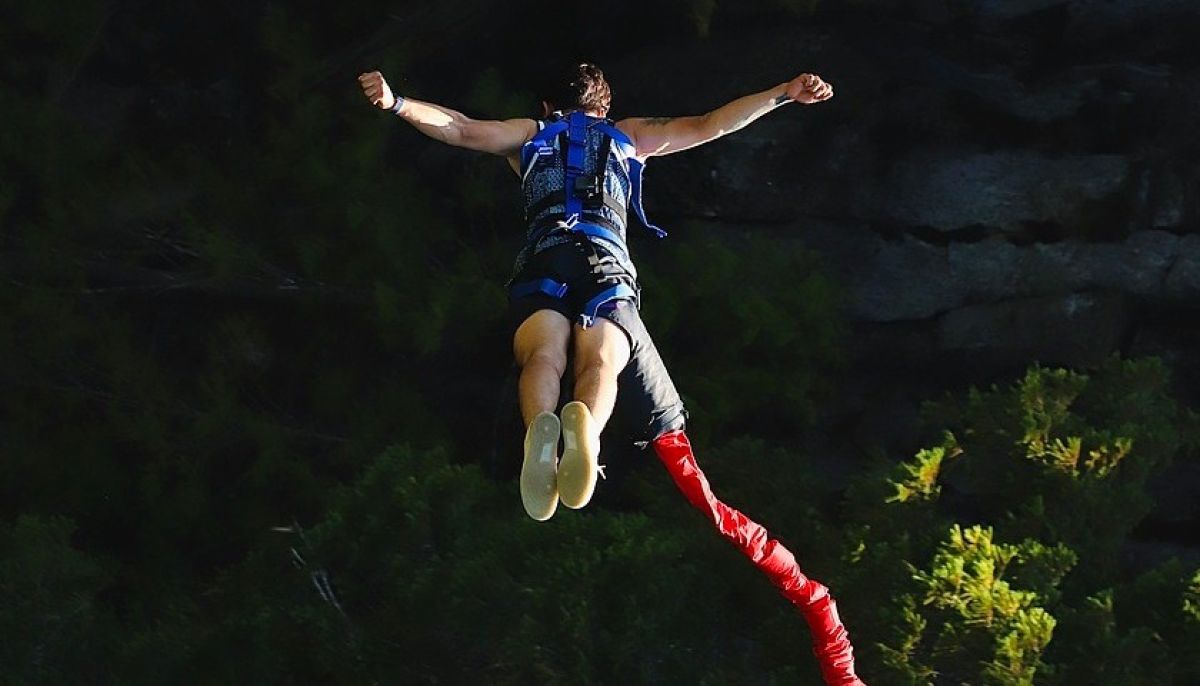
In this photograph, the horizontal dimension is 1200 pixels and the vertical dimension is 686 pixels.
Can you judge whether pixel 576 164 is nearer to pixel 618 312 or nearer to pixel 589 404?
pixel 618 312

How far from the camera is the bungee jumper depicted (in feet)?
15.1

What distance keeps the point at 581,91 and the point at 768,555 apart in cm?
144

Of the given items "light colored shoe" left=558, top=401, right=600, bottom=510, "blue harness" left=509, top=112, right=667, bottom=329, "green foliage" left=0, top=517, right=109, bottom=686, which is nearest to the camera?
"light colored shoe" left=558, top=401, right=600, bottom=510

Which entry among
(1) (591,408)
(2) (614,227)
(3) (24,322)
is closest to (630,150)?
(2) (614,227)

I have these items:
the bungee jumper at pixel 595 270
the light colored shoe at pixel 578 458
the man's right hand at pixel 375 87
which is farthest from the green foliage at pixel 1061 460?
the man's right hand at pixel 375 87

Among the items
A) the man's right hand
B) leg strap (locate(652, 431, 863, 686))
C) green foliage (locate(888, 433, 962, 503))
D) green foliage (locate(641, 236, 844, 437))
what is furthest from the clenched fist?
green foliage (locate(641, 236, 844, 437))

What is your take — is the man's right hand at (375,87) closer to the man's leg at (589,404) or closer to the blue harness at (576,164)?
the blue harness at (576,164)

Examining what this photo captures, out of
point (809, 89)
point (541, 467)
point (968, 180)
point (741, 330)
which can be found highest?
point (968, 180)

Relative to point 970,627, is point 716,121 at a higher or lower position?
higher

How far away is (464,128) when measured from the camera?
192 inches

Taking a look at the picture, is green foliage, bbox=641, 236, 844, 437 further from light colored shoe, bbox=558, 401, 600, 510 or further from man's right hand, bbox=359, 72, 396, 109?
light colored shoe, bbox=558, 401, 600, 510

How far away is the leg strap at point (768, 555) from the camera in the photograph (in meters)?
4.74

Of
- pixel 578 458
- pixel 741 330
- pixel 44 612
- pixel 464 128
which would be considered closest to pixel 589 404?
pixel 578 458

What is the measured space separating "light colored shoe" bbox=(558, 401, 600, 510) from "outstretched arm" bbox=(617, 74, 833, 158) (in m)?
1.02
